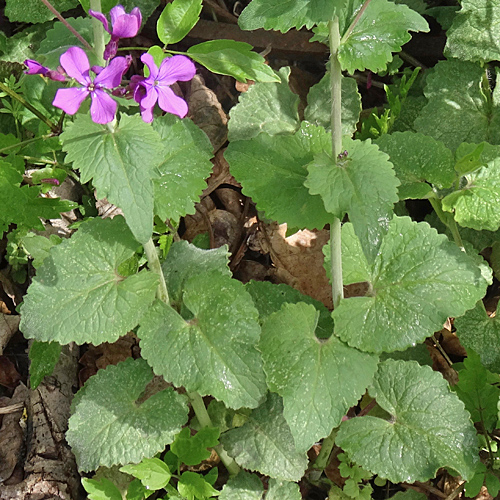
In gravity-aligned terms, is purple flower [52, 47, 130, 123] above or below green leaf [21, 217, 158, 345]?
above

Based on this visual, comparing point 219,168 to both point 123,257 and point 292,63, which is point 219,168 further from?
point 123,257

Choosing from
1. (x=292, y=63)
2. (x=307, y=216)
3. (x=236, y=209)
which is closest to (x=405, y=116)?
(x=292, y=63)

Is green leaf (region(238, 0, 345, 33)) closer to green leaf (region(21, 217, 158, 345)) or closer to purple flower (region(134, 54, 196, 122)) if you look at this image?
purple flower (region(134, 54, 196, 122))

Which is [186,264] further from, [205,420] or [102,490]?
[102,490]

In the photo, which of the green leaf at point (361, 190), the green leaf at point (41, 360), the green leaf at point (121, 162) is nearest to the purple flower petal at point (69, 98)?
the green leaf at point (121, 162)

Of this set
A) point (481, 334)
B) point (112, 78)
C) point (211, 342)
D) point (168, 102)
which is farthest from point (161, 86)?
point (481, 334)

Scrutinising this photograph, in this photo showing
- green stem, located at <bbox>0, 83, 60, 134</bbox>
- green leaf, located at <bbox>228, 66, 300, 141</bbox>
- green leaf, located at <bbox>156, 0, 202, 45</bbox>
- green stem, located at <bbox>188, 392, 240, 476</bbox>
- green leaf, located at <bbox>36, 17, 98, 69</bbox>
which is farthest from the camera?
green leaf, located at <bbox>228, 66, 300, 141</bbox>

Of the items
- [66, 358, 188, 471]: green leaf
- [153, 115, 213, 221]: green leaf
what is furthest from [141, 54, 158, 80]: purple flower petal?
[66, 358, 188, 471]: green leaf

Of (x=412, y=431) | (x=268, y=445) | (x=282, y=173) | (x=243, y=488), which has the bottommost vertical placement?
(x=243, y=488)
